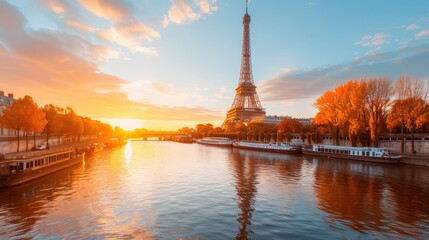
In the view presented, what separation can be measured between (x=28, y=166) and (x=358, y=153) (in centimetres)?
7078

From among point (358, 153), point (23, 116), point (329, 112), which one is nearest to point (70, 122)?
point (23, 116)

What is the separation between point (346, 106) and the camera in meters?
73.9

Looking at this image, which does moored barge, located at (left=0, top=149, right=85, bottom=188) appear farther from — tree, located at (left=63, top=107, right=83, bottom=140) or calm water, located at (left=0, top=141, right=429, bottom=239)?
tree, located at (left=63, top=107, right=83, bottom=140)

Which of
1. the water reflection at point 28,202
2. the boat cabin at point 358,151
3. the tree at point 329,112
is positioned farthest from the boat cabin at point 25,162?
the tree at point 329,112

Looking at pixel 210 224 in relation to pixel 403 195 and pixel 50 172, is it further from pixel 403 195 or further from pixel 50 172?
pixel 50 172

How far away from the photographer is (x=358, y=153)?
218 ft

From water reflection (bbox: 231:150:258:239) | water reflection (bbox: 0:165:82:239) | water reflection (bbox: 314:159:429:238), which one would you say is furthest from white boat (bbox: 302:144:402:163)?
water reflection (bbox: 0:165:82:239)

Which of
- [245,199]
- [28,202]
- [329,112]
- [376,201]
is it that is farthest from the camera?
[329,112]

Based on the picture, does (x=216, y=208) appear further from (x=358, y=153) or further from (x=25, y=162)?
(x=358, y=153)

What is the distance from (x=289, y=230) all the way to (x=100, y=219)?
15898 millimetres

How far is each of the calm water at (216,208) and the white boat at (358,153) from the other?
18570 millimetres

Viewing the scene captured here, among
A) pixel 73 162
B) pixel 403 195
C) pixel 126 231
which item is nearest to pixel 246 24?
pixel 73 162

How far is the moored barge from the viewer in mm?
33469

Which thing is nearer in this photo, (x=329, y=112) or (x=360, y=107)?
(x=360, y=107)
